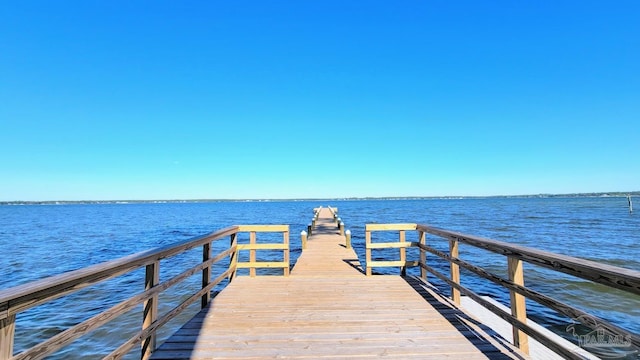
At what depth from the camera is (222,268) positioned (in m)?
12.5

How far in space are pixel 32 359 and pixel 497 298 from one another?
9.30m

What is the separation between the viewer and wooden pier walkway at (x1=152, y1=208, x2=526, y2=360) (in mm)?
3088

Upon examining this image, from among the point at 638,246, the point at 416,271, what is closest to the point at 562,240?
the point at 638,246

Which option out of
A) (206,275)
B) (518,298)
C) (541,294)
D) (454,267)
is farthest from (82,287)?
(454,267)

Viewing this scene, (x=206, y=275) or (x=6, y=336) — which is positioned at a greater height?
(x=6, y=336)

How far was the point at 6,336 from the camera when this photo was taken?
5.59 ft

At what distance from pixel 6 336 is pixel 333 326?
3.02 metres

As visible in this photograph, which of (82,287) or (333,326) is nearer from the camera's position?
(82,287)

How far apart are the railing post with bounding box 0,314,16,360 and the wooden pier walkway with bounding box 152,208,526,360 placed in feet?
5.09

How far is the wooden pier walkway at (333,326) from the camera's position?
10.1ft

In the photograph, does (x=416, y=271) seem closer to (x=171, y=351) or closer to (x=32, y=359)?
(x=171, y=351)

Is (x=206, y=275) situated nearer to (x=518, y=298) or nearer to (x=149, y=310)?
(x=149, y=310)

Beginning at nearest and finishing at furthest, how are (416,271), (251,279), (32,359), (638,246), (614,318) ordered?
(32,359)
(251,279)
(614,318)
(416,271)
(638,246)

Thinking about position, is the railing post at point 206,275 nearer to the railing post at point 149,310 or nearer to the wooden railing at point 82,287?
the wooden railing at point 82,287
